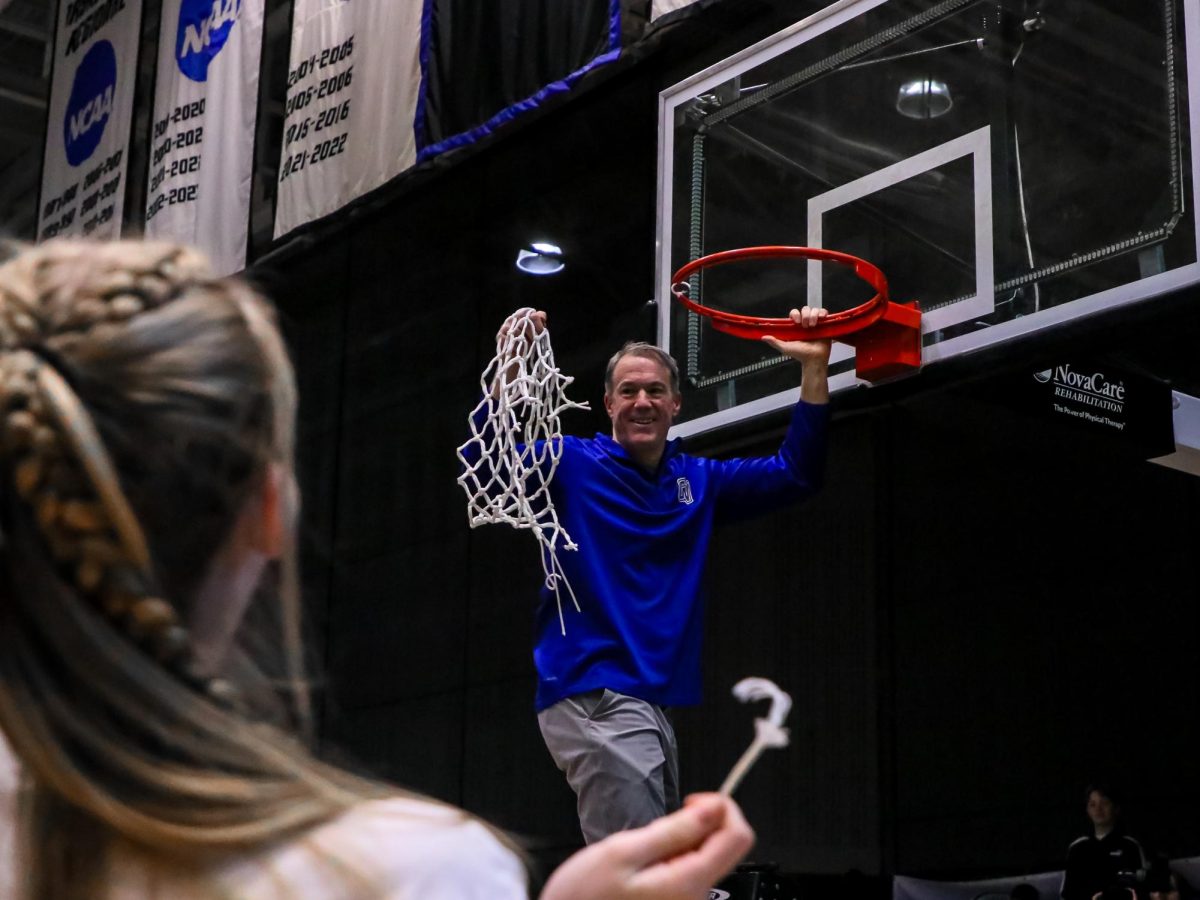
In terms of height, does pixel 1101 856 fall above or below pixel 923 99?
below

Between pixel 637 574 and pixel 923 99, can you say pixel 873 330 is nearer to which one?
pixel 923 99

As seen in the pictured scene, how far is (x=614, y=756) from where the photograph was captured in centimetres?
370

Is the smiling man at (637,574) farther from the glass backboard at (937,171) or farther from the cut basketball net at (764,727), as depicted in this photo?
the cut basketball net at (764,727)

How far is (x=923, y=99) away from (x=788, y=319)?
79 cm

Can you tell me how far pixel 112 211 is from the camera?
7.89 meters

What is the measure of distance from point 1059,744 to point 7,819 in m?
5.85

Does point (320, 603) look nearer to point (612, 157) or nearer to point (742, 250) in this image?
point (612, 157)

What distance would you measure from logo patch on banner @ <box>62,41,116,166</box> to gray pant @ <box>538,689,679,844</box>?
18.0 ft

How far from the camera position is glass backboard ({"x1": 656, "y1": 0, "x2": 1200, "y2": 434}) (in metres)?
3.91

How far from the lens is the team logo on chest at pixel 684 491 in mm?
4082

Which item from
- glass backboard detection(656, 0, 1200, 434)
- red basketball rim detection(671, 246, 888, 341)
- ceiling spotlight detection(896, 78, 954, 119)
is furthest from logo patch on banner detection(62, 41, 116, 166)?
ceiling spotlight detection(896, 78, 954, 119)

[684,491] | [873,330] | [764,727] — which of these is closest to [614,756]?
[684,491]

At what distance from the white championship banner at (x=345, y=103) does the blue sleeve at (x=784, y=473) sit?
264 cm

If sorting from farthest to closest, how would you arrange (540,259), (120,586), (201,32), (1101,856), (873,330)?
(540,259) < (201,32) < (1101,856) < (873,330) < (120,586)
